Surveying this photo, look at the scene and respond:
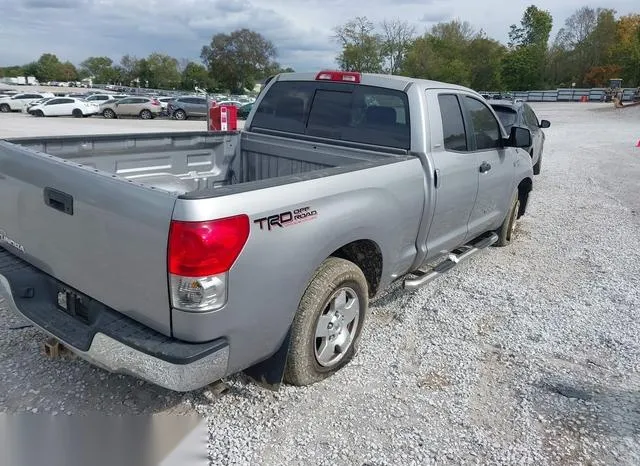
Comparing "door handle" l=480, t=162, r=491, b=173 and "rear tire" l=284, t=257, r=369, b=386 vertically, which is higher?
"door handle" l=480, t=162, r=491, b=173

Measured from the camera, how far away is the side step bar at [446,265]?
4.05 meters

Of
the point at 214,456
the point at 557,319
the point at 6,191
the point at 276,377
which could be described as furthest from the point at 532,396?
the point at 6,191

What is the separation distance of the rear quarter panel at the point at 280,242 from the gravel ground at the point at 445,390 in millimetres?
589

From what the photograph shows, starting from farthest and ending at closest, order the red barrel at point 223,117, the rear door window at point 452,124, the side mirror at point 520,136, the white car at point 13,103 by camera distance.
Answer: the white car at point 13,103 → the red barrel at point 223,117 → the side mirror at point 520,136 → the rear door window at point 452,124

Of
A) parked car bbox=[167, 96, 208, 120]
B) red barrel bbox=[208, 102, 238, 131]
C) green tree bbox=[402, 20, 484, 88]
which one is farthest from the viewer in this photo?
green tree bbox=[402, 20, 484, 88]

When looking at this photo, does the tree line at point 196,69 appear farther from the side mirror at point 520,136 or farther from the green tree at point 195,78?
the side mirror at point 520,136

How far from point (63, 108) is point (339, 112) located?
35.7m

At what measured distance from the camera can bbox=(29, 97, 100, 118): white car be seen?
3447cm

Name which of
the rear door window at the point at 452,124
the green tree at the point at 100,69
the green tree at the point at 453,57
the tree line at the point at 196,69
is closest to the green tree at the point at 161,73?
the tree line at the point at 196,69

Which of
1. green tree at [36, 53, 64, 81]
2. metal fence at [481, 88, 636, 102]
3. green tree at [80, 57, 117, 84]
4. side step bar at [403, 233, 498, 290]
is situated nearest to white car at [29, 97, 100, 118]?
side step bar at [403, 233, 498, 290]

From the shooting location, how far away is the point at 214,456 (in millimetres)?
2695

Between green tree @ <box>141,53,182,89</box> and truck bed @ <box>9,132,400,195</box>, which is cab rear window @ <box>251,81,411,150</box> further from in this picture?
green tree @ <box>141,53,182,89</box>

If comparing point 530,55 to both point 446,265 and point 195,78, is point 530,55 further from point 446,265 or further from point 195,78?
point 446,265

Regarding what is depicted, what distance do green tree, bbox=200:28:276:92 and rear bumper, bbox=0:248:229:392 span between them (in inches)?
3910
